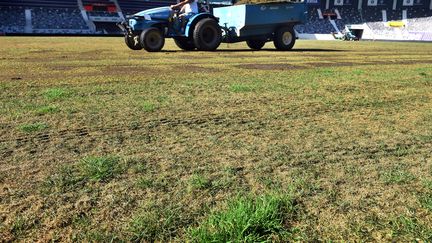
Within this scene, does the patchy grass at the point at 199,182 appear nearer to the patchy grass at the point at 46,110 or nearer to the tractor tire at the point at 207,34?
the patchy grass at the point at 46,110

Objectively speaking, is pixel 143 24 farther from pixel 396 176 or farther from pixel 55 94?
pixel 396 176

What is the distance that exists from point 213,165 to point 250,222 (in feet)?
2.75

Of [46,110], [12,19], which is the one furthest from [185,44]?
[12,19]

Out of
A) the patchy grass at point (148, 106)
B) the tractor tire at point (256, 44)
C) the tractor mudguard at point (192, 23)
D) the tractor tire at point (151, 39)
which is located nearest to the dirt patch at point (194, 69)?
the patchy grass at point (148, 106)

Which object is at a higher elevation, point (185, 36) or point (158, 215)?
point (185, 36)

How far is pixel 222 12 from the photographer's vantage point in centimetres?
1449

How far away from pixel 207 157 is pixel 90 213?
1058mm

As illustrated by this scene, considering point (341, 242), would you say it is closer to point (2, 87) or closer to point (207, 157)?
point (207, 157)

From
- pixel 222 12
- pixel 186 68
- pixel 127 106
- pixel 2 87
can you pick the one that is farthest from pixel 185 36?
pixel 127 106

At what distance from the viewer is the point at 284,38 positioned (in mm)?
15016

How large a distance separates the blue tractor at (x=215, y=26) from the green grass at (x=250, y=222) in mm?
10589

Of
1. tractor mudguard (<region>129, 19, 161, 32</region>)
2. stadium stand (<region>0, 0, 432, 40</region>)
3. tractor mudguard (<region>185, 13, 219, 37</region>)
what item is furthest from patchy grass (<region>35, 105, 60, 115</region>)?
stadium stand (<region>0, 0, 432, 40</region>)

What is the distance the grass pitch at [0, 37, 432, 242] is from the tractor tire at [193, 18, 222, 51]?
7140 mm

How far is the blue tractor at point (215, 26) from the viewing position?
1220 centimetres
